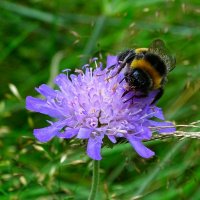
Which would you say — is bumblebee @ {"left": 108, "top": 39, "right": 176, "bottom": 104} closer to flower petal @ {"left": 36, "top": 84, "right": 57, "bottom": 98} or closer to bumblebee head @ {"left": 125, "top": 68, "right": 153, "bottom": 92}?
bumblebee head @ {"left": 125, "top": 68, "right": 153, "bottom": 92}

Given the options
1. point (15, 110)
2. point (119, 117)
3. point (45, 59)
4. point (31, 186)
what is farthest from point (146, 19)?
point (119, 117)

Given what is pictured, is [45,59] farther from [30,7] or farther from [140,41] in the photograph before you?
[140,41]

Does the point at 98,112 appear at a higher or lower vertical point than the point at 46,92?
lower

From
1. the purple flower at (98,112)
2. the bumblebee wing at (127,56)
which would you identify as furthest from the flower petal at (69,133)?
the bumblebee wing at (127,56)

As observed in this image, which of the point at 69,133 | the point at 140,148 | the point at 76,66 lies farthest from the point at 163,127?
the point at 76,66

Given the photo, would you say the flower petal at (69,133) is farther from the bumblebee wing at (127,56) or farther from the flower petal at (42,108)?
the bumblebee wing at (127,56)

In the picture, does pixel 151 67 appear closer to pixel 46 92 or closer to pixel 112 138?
pixel 112 138
